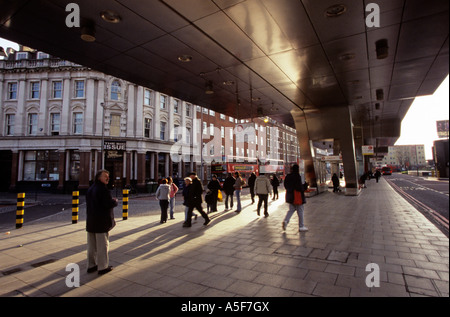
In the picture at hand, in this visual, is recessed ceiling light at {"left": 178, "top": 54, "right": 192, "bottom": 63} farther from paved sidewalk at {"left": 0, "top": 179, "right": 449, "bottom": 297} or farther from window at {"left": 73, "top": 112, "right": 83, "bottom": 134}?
window at {"left": 73, "top": 112, "right": 83, "bottom": 134}

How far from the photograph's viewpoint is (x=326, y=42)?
21.6 feet

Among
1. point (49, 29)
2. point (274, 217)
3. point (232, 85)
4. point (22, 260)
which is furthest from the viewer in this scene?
point (232, 85)

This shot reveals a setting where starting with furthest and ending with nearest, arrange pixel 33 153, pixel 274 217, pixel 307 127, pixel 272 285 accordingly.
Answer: pixel 33 153, pixel 307 127, pixel 274 217, pixel 272 285

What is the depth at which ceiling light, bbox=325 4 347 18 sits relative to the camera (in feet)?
16.6

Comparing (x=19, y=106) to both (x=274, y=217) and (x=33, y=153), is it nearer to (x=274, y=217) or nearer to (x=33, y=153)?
(x=33, y=153)

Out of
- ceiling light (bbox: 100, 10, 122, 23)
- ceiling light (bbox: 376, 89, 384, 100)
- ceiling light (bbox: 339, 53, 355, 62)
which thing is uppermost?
ceiling light (bbox: 376, 89, 384, 100)

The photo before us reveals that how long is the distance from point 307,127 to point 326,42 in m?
9.55

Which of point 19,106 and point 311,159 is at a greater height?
point 19,106

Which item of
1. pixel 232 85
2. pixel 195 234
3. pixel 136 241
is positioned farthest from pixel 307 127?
pixel 136 241

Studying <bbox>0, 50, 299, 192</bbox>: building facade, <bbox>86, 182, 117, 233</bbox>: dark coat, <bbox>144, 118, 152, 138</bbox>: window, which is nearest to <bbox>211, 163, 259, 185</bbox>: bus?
<bbox>0, 50, 299, 192</bbox>: building facade

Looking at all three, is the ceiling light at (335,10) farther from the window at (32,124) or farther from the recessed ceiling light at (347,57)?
the window at (32,124)

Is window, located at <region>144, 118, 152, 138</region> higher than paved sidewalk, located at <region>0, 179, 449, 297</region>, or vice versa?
window, located at <region>144, 118, 152, 138</region>

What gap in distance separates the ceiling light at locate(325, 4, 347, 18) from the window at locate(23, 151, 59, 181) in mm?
28900

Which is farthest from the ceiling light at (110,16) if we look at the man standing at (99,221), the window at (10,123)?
the window at (10,123)
